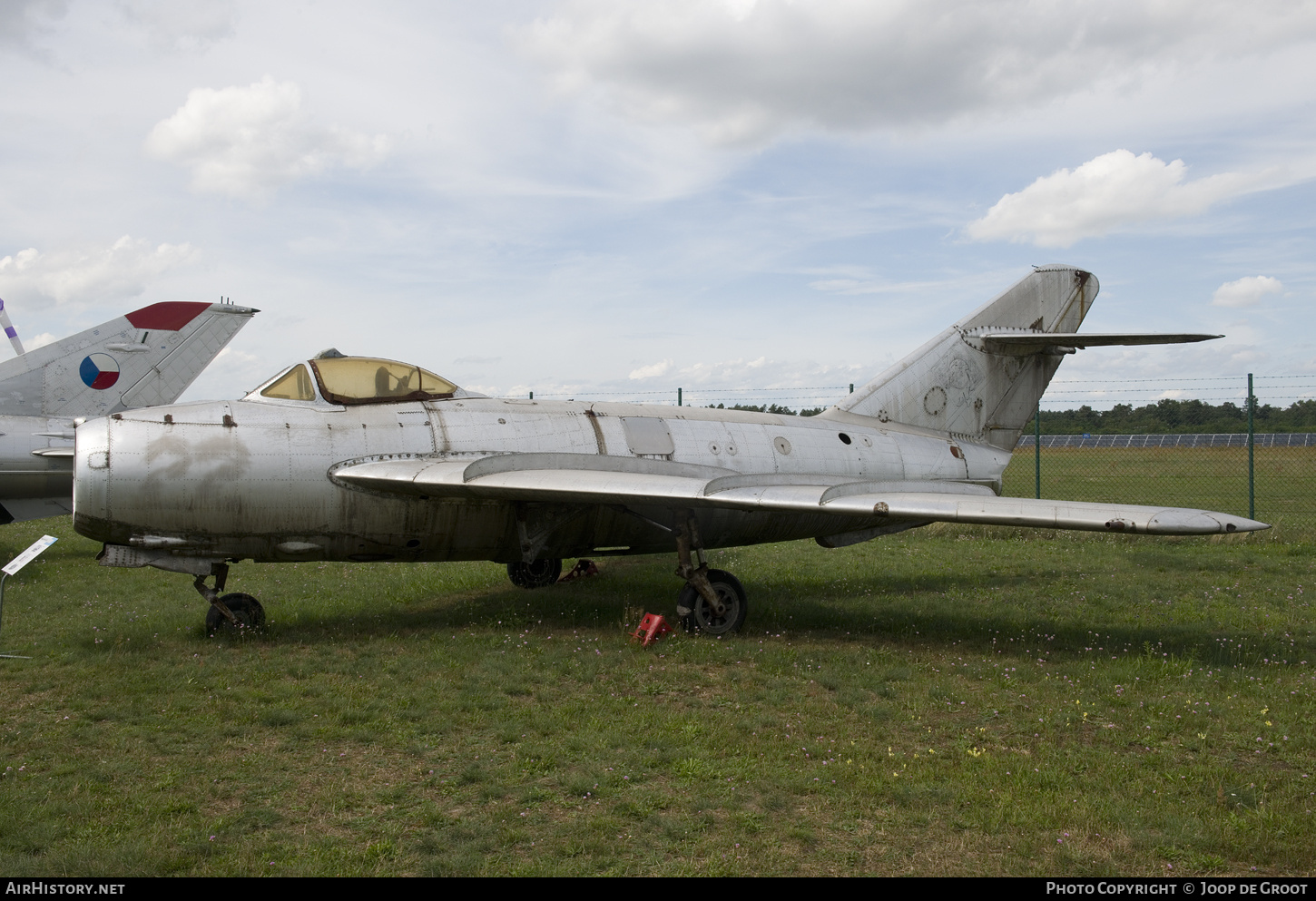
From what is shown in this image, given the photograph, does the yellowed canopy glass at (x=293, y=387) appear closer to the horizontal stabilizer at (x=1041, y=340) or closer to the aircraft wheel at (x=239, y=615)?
the aircraft wheel at (x=239, y=615)

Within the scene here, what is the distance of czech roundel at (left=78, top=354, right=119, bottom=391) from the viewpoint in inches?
→ 594

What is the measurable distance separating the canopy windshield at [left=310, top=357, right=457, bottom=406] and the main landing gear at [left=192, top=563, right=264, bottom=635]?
208 centimetres

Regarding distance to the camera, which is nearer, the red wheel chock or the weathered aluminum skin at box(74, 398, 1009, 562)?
the weathered aluminum skin at box(74, 398, 1009, 562)

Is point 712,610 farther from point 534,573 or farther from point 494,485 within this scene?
point 534,573

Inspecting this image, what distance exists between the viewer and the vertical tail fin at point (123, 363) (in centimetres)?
1482

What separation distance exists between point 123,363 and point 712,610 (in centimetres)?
1219

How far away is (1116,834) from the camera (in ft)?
14.6

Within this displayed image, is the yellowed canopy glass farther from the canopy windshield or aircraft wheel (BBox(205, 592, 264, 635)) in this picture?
aircraft wheel (BBox(205, 592, 264, 635))

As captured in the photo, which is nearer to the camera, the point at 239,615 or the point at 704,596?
the point at 239,615

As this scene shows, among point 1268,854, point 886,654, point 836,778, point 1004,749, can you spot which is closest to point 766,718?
point 836,778

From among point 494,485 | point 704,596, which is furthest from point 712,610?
point 494,485

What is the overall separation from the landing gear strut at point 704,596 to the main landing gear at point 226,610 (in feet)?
14.3

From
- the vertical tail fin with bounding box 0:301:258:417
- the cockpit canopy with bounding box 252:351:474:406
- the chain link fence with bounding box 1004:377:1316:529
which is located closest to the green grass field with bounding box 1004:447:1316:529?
the chain link fence with bounding box 1004:377:1316:529

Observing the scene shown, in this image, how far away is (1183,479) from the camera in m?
29.8
